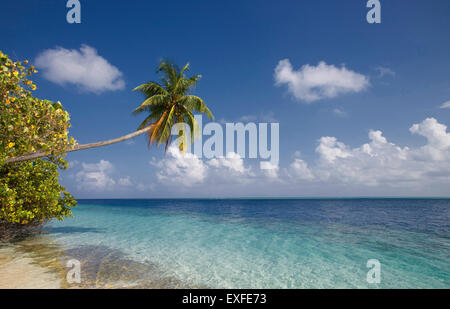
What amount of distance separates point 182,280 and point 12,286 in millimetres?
4070

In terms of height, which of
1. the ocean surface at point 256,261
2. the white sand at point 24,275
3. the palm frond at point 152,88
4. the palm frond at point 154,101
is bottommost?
the ocean surface at point 256,261

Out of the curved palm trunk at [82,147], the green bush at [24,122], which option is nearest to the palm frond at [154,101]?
the curved palm trunk at [82,147]

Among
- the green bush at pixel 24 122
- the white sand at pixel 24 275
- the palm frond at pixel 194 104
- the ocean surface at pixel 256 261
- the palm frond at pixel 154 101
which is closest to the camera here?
the green bush at pixel 24 122

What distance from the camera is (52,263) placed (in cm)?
671

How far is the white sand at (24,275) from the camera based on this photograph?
5106mm

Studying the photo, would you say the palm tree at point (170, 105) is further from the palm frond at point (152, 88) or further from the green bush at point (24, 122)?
the green bush at point (24, 122)

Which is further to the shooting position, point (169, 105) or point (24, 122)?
point (169, 105)

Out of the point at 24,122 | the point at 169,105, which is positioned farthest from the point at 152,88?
the point at 24,122

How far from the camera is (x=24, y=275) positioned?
5.64m

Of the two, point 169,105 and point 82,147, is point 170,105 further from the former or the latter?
point 82,147

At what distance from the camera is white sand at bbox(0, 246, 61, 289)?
5.11 m

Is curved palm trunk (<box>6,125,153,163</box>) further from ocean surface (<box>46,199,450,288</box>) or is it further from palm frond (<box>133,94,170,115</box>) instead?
ocean surface (<box>46,199,450,288</box>)
